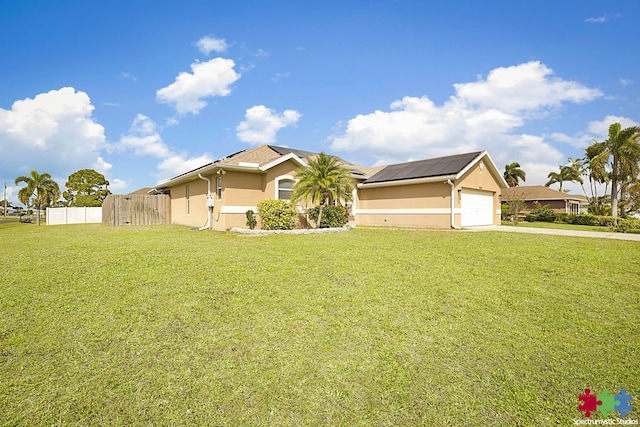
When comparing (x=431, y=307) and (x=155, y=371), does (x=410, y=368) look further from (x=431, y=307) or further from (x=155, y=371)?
(x=155, y=371)

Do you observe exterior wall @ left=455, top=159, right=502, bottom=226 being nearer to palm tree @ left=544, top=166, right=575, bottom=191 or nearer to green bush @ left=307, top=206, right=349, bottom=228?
green bush @ left=307, top=206, right=349, bottom=228

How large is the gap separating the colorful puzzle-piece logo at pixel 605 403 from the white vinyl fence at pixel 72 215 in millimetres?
33272

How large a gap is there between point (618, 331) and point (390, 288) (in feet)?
10.2

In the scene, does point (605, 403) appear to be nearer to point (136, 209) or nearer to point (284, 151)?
point (284, 151)

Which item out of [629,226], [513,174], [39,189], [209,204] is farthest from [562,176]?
[39,189]

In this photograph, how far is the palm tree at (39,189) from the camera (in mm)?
33606

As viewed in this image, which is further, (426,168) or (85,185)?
(85,185)

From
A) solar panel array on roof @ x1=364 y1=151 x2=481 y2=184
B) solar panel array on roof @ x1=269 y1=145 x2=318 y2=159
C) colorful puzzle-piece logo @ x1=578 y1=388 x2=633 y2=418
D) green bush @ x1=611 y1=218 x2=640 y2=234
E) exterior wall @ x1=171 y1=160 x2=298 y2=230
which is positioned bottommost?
colorful puzzle-piece logo @ x1=578 y1=388 x2=633 y2=418

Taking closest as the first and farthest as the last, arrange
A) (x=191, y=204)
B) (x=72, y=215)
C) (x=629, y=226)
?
(x=629, y=226) < (x=191, y=204) < (x=72, y=215)

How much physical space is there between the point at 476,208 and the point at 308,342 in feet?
58.3

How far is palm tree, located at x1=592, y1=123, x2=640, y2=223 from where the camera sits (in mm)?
24797

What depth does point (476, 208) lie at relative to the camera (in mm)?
18609

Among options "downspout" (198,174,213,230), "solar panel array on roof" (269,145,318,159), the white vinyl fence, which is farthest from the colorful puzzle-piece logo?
the white vinyl fence

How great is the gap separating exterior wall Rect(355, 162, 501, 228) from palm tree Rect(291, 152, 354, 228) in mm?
5390
